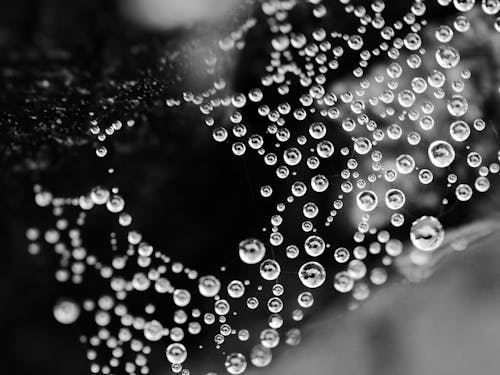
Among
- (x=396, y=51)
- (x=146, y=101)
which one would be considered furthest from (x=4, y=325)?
(x=396, y=51)

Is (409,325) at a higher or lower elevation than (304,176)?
lower

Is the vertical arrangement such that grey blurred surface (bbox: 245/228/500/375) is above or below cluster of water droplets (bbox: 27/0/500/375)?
below

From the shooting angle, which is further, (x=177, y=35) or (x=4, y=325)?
(x=4, y=325)

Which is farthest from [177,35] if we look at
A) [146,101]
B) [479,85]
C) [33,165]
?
[479,85]

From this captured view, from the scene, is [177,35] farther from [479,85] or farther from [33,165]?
[479,85]

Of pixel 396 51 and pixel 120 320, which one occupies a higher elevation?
pixel 396 51

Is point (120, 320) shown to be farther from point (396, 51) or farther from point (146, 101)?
point (396, 51)

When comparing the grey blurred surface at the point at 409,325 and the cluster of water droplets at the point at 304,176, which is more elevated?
the cluster of water droplets at the point at 304,176
